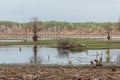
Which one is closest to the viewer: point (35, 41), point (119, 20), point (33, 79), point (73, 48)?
point (33, 79)

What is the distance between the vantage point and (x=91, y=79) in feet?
42.8

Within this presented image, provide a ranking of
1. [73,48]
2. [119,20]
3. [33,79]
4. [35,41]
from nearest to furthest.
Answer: [33,79]
[73,48]
[35,41]
[119,20]

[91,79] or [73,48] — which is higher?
[91,79]

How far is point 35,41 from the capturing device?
114125 millimetres

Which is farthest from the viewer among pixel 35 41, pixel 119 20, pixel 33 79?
pixel 119 20

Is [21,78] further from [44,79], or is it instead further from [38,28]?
[38,28]

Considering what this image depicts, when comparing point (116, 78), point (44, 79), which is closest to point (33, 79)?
point (44, 79)

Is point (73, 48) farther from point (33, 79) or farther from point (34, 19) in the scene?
point (33, 79)

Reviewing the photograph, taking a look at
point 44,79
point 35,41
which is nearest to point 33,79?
point 44,79

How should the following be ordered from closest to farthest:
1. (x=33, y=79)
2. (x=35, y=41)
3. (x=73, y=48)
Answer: (x=33, y=79) < (x=73, y=48) < (x=35, y=41)

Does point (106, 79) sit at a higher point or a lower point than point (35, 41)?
higher

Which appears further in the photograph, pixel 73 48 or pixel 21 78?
pixel 73 48

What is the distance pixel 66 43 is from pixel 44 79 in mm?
79404

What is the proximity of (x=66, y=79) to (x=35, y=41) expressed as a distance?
10108cm
